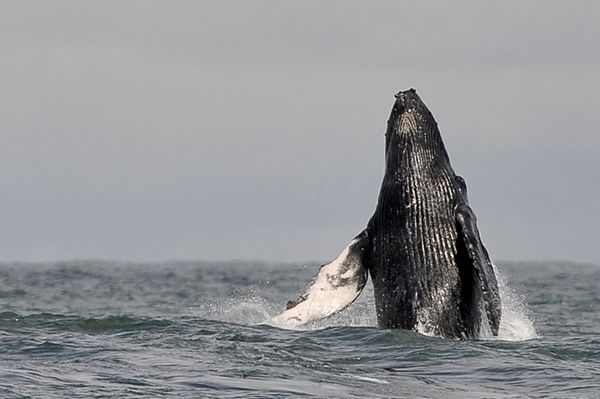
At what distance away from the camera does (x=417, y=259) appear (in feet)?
53.7

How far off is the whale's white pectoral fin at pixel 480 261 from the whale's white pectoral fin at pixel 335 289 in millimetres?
1249

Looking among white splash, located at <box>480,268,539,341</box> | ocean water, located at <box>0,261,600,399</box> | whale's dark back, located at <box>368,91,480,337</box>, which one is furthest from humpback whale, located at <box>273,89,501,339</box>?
white splash, located at <box>480,268,539,341</box>

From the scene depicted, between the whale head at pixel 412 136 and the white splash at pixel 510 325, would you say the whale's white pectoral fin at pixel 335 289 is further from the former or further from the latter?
the white splash at pixel 510 325

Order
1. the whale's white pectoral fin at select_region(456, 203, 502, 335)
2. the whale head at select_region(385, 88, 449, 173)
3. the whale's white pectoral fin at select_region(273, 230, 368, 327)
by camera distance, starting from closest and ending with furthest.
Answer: the whale's white pectoral fin at select_region(456, 203, 502, 335)
the whale's white pectoral fin at select_region(273, 230, 368, 327)
the whale head at select_region(385, 88, 449, 173)

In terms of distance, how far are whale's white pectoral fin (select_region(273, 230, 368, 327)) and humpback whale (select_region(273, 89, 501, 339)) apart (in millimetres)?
12

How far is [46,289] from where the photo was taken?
43125 millimetres

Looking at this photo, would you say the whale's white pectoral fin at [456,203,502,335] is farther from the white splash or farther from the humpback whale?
the white splash

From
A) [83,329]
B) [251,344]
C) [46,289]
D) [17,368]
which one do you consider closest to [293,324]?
[251,344]

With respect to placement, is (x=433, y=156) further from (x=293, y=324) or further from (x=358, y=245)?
(x=293, y=324)

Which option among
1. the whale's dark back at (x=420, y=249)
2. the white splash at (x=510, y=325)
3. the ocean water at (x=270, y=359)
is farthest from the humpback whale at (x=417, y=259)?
the white splash at (x=510, y=325)

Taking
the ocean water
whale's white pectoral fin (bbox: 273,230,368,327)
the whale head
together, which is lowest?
the ocean water

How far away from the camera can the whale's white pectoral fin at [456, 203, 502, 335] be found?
15.4 meters

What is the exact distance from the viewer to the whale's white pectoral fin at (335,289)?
16.8 m

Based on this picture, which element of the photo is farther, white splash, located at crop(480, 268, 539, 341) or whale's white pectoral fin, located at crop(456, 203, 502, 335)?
white splash, located at crop(480, 268, 539, 341)
